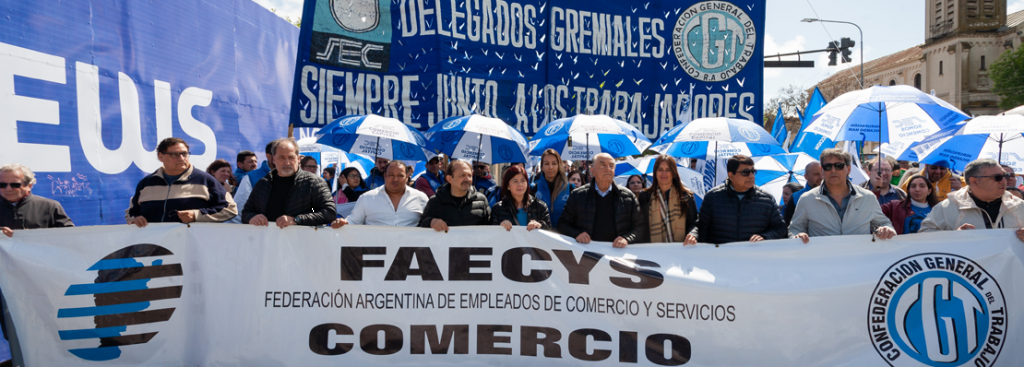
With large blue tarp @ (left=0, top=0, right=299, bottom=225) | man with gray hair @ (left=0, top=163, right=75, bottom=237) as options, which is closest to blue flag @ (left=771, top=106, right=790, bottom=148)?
large blue tarp @ (left=0, top=0, right=299, bottom=225)

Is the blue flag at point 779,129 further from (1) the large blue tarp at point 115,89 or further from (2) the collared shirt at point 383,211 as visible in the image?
(1) the large blue tarp at point 115,89

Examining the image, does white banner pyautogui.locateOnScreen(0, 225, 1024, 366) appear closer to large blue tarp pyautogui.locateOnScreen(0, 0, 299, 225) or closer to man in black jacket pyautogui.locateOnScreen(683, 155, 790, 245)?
man in black jacket pyautogui.locateOnScreen(683, 155, 790, 245)

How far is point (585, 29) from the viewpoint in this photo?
8625mm

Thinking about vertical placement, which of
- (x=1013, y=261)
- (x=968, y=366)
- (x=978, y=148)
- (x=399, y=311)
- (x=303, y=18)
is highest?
(x=303, y=18)

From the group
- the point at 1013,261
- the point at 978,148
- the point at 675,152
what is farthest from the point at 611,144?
the point at 1013,261

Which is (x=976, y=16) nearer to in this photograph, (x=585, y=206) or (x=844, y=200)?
(x=844, y=200)

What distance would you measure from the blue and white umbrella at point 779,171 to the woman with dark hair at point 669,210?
12.6 ft

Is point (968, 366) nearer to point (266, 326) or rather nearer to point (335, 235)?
point (335, 235)

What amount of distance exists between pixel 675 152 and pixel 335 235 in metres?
4.47

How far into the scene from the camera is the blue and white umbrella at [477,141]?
6543 millimetres

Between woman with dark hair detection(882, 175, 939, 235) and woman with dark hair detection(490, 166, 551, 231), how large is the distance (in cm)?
291

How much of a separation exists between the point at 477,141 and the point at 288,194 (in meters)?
3.61

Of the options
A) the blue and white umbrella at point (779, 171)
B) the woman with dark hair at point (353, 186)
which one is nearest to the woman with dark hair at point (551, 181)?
the woman with dark hair at point (353, 186)

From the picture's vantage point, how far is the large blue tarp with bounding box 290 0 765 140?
766cm
